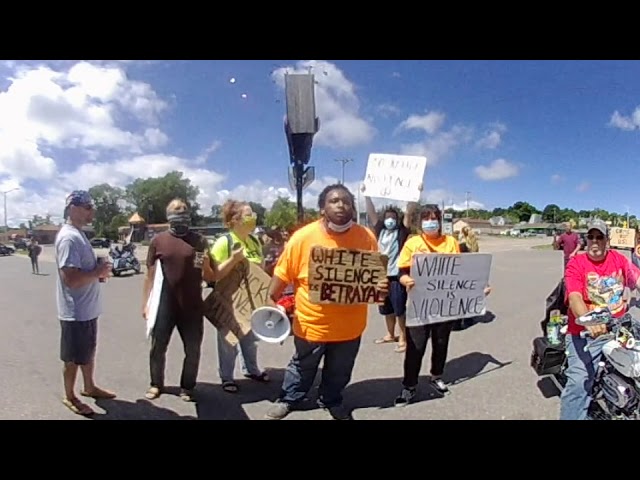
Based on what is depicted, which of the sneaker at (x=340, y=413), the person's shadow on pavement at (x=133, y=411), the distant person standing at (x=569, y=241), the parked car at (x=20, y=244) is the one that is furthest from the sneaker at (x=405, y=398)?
the distant person standing at (x=569, y=241)

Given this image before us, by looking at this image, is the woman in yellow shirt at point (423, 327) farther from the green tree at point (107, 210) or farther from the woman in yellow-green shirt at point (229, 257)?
the green tree at point (107, 210)

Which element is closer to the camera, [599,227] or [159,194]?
[599,227]

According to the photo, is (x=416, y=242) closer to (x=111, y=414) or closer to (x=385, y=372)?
(x=385, y=372)

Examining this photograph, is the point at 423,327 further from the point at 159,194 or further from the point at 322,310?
the point at 159,194

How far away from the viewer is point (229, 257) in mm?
2918

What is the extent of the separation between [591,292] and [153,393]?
9.57ft

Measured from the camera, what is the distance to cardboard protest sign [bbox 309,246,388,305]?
2.57m

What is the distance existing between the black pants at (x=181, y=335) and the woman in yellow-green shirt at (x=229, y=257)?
19 centimetres

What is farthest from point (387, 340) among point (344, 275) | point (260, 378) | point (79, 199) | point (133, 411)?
point (79, 199)

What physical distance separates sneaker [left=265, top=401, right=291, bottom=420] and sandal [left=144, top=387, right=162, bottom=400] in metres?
0.80

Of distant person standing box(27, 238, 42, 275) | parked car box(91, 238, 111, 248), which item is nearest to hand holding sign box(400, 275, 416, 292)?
parked car box(91, 238, 111, 248)

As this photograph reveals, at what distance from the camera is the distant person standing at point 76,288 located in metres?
2.52

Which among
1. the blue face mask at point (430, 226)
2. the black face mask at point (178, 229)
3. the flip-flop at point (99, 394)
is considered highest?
the blue face mask at point (430, 226)

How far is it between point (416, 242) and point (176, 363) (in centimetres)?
210
